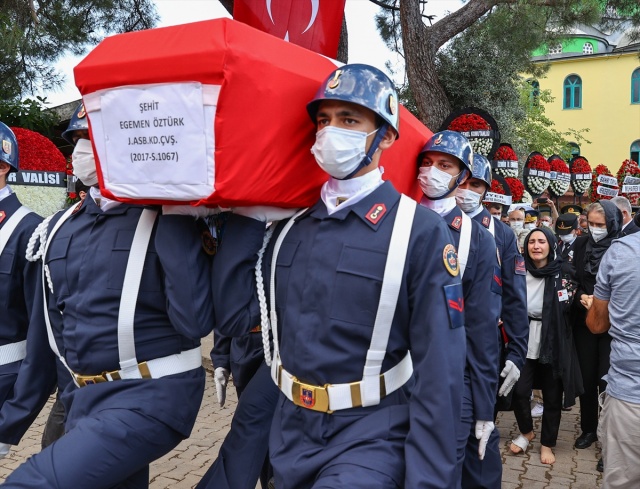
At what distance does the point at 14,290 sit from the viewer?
3762 mm

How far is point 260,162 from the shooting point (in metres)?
2.53

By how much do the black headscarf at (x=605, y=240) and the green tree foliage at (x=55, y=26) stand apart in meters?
7.30

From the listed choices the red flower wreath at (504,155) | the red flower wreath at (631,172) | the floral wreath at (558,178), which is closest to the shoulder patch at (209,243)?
the red flower wreath at (504,155)

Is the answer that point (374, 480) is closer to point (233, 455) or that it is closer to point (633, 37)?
point (233, 455)

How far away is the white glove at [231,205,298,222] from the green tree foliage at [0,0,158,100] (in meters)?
8.25

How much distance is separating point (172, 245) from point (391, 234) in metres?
0.86

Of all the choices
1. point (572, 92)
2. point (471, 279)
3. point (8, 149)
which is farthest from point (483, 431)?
point (572, 92)

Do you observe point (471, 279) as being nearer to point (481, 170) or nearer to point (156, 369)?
point (481, 170)

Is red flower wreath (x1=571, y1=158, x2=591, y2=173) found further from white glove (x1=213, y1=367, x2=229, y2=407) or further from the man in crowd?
white glove (x1=213, y1=367, x2=229, y2=407)

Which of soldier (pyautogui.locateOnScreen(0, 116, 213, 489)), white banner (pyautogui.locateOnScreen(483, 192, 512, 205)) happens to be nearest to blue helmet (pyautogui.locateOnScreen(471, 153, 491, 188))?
white banner (pyautogui.locateOnScreen(483, 192, 512, 205))

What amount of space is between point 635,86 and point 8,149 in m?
36.9

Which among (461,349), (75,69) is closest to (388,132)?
(461,349)

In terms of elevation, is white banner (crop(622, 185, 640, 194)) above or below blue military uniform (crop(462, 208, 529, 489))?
above

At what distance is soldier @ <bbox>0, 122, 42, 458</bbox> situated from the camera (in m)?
3.72
